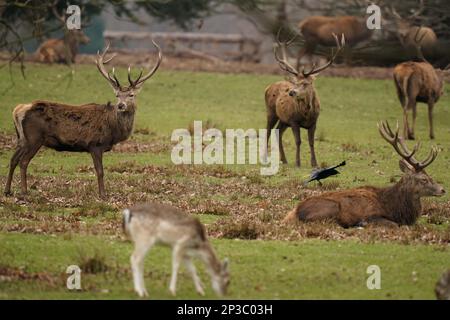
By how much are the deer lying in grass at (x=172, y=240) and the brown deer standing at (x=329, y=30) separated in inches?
916

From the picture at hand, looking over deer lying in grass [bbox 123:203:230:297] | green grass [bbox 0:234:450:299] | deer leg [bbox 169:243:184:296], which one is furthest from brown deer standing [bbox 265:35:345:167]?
deer leg [bbox 169:243:184:296]

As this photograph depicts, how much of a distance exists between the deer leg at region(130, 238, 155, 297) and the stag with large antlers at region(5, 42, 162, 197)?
580cm

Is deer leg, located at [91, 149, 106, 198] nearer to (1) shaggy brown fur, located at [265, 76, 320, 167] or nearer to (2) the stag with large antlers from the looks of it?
(2) the stag with large antlers

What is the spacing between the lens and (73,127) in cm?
1599

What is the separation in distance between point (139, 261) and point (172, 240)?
348mm

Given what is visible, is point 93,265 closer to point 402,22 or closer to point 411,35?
point 411,35

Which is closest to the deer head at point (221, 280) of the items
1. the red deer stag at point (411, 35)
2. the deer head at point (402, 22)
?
the deer head at point (402, 22)

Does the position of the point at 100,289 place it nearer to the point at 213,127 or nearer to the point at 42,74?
the point at 213,127

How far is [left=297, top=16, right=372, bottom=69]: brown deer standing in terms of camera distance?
108ft

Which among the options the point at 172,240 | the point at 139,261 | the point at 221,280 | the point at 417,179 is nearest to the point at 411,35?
the point at 417,179

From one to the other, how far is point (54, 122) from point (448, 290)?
758 cm

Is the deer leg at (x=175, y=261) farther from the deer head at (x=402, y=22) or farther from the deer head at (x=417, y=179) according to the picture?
the deer head at (x=402, y=22)

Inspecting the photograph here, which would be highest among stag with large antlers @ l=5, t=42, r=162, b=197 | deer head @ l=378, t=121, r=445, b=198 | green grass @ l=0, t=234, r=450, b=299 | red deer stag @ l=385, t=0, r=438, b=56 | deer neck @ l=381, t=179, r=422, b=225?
red deer stag @ l=385, t=0, r=438, b=56
